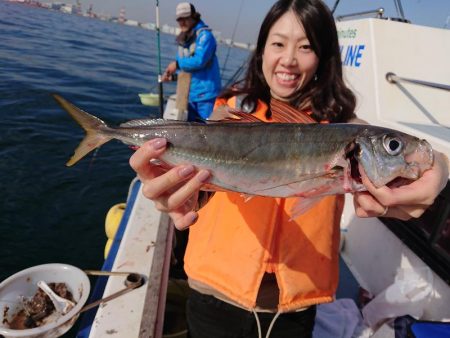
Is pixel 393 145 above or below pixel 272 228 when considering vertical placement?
above

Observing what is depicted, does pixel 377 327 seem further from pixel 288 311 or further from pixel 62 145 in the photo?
pixel 62 145

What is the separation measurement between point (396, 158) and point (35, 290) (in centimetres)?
380

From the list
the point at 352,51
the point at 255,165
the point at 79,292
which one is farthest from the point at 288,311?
the point at 352,51

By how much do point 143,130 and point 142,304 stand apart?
1832mm

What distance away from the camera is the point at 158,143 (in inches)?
85.3

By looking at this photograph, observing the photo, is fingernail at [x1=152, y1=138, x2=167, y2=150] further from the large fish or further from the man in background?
the man in background

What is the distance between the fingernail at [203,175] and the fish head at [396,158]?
3.27 ft

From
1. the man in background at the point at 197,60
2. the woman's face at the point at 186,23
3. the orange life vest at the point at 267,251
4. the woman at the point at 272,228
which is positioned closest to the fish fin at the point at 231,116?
the woman at the point at 272,228

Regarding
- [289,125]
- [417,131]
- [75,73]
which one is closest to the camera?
[289,125]

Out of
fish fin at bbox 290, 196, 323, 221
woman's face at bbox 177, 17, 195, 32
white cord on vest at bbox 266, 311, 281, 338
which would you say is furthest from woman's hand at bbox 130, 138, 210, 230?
woman's face at bbox 177, 17, 195, 32

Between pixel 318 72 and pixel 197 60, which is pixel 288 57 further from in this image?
pixel 197 60

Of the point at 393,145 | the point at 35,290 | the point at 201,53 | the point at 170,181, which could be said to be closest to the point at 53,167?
the point at 201,53

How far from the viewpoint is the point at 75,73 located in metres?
18.4

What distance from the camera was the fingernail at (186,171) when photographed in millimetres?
2107
